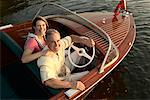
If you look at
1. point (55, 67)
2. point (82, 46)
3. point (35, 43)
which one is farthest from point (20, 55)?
point (82, 46)

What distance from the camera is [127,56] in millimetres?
7031

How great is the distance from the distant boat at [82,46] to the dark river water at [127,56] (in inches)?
37.7

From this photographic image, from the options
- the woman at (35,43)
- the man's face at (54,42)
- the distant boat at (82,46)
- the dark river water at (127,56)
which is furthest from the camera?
the dark river water at (127,56)

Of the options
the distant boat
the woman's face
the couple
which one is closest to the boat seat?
the distant boat

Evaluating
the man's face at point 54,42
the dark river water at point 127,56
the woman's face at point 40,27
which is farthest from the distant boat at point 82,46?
the dark river water at point 127,56

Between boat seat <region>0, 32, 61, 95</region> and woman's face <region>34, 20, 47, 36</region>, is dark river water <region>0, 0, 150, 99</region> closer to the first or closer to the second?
boat seat <region>0, 32, 61, 95</region>

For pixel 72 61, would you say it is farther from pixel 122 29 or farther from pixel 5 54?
pixel 122 29

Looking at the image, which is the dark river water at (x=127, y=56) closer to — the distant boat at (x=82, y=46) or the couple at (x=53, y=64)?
the distant boat at (x=82, y=46)

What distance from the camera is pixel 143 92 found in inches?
226

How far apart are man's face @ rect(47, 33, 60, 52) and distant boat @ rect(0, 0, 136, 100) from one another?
669mm

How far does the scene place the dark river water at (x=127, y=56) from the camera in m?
5.79

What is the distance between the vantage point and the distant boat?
14.7 feet

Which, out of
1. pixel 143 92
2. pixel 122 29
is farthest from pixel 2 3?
pixel 143 92

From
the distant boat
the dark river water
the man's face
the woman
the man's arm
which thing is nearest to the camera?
the man's arm
